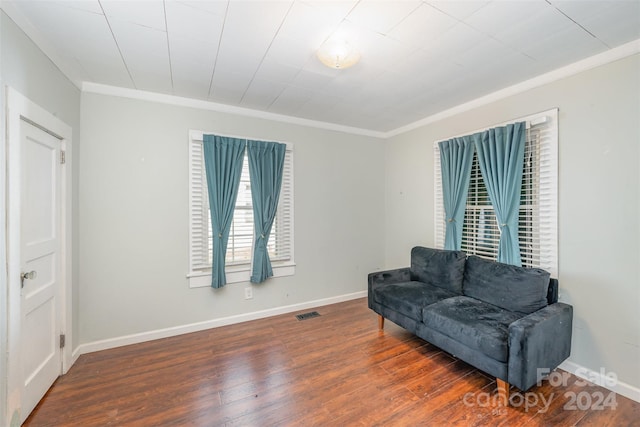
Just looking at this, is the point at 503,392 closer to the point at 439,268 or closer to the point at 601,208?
the point at 439,268

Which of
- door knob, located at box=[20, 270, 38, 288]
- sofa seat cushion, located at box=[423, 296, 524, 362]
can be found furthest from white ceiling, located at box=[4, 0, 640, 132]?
sofa seat cushion, located at box=[423, 296, 524, 362]

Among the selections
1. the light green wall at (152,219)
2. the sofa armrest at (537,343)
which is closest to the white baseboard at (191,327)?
the light green wall at (152,219)

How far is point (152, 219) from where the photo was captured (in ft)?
9.32

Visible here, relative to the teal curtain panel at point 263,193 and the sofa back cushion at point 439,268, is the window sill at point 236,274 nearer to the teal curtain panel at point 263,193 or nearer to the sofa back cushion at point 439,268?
the teal curtain panel at point 263,193

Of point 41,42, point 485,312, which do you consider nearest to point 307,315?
point 485,312

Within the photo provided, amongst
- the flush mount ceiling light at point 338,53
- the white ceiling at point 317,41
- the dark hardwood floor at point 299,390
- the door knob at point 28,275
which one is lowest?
the dark hardwood floor at point 299,390

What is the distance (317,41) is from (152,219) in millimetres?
2412

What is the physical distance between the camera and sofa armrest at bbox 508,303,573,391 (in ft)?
5.79

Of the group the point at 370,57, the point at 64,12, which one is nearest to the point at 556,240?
the point at 370,57

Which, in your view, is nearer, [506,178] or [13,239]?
[13,239]

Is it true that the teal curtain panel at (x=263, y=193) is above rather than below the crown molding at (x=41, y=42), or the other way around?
below

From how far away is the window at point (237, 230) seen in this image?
3.03 metres

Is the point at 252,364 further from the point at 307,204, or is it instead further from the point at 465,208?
the point at 465,208

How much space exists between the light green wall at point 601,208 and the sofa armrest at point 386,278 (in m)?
1.45
